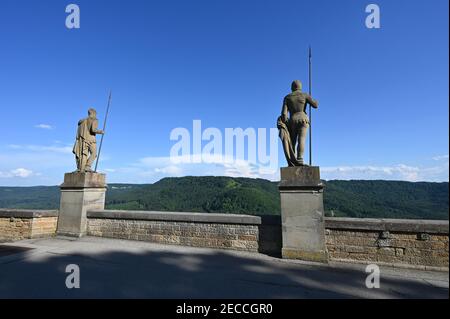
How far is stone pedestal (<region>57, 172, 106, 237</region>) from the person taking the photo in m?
8.08

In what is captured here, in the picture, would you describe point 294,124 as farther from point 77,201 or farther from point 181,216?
point 77,201

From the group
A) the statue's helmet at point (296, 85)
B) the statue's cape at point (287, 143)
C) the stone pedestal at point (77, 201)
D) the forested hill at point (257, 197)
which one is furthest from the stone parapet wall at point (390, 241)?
the forested hill at point (257, 197)

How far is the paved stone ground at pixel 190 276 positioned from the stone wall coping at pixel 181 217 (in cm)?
73

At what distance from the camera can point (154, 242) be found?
724 centimetres

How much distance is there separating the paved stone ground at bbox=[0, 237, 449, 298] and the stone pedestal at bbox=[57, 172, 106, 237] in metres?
1.69

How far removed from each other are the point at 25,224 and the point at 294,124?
8.25 metres

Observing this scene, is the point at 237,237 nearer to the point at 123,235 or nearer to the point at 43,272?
the point at 123,235

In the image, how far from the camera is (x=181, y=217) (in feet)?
22.7

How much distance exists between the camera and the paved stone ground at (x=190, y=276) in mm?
3832

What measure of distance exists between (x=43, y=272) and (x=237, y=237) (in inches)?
155
